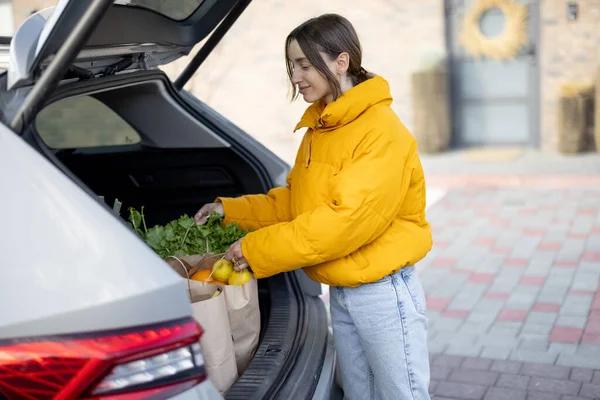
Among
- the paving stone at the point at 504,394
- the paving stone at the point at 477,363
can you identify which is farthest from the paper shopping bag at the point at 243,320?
the paving stone at the point at 477,363

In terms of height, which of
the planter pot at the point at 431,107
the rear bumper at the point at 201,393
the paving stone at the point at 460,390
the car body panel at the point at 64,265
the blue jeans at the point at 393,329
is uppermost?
the car body panel at the point at 64,265

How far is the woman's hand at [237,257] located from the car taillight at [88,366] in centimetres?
82

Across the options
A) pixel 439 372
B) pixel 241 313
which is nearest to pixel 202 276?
pixel 241 313

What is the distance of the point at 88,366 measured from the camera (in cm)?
156

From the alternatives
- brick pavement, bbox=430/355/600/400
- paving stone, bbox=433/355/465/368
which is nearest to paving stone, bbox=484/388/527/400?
brick pavement, bbox=430/355/600/400

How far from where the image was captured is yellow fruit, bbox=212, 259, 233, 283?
245 centimetres

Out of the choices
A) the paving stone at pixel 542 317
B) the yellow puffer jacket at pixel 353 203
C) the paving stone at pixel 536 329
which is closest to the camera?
the yellow puffer jacket at pixel 353 203

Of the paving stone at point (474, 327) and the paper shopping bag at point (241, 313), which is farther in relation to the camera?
Answer: the paving stone at point (474, 327)

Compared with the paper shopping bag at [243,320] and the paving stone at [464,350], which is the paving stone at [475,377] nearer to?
the paving stone at [464,350]

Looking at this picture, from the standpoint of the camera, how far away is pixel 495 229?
6.79 metres

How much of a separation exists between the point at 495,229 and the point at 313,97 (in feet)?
15.1

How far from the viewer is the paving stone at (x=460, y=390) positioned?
3.74 metres

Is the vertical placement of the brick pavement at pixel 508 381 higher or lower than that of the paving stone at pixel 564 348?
higher

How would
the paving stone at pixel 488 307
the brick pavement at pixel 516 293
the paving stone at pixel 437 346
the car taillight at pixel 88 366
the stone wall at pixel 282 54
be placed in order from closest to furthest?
the car taillight at pixel 88 366, the brick pavement at pixel 516 293, the paving stone at pixel 437 346, the paving stone at pixel 488 307, the stone wall at pixel 282 54
